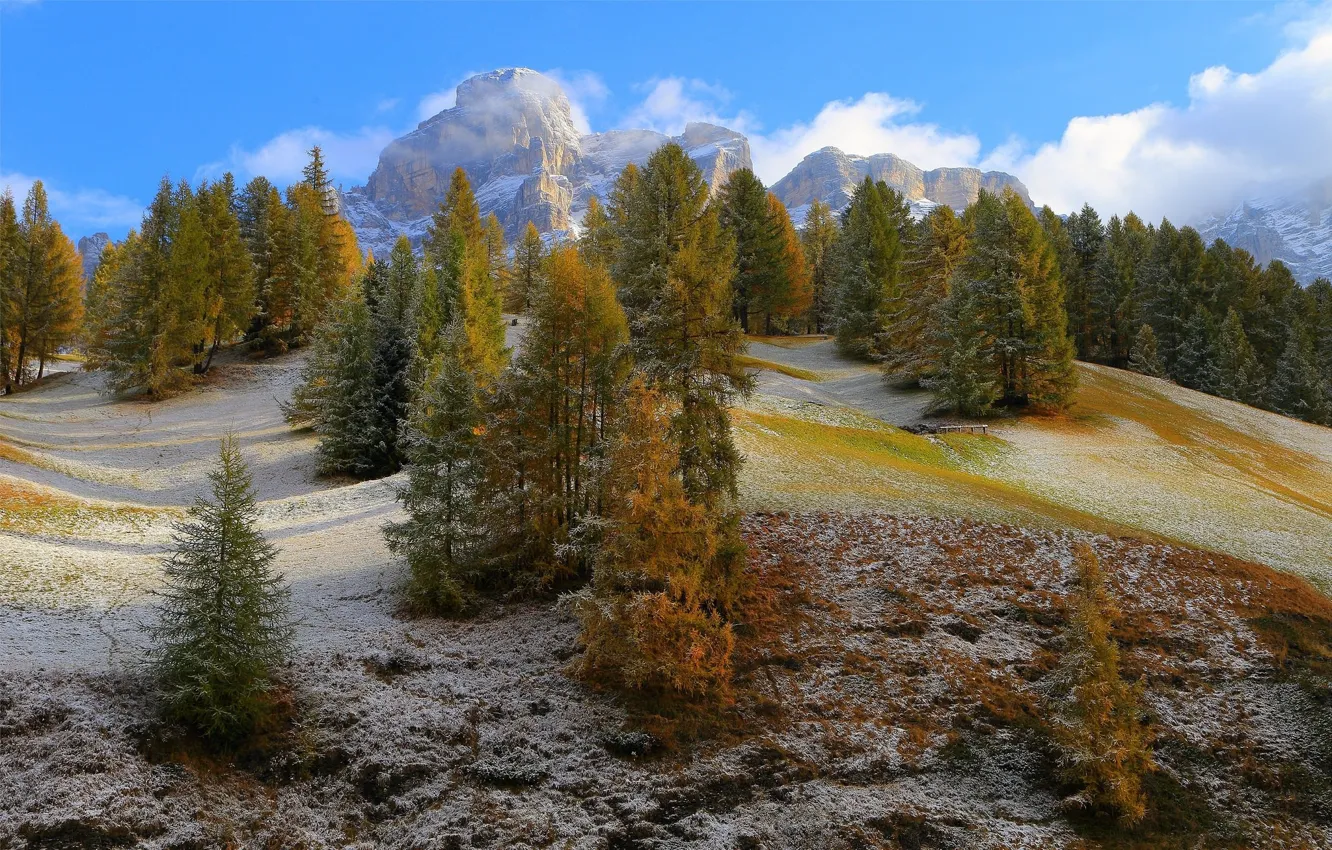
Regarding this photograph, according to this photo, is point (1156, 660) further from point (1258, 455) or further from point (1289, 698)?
point (1258, 455)

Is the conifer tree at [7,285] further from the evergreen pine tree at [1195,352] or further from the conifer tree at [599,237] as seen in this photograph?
the evergreen pine tree at [1195,352]

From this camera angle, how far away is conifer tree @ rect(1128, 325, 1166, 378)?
6256cm

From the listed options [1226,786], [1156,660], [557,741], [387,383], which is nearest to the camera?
[1226,786]

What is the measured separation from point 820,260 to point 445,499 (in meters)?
69.7

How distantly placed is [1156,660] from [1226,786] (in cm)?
406

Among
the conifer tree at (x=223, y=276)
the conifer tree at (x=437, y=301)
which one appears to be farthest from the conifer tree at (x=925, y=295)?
the conifer tree at (x=223, y=276)

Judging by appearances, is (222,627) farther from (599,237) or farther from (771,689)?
(599,237)

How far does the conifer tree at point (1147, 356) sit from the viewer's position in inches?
2463

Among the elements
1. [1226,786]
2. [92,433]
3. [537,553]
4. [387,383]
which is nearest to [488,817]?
[537,553]

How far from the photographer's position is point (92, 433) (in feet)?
137

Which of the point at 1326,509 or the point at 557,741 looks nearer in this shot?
the point at 557,741

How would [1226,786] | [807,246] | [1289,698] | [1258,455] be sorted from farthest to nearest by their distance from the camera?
[807,246]
[1258,455]
[1289,698]
[1226,786]

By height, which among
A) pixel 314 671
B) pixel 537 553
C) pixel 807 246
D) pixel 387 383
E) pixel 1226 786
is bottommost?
pixel 1226 786

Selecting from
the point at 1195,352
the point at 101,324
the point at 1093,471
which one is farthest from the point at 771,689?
the point at 1195,352
